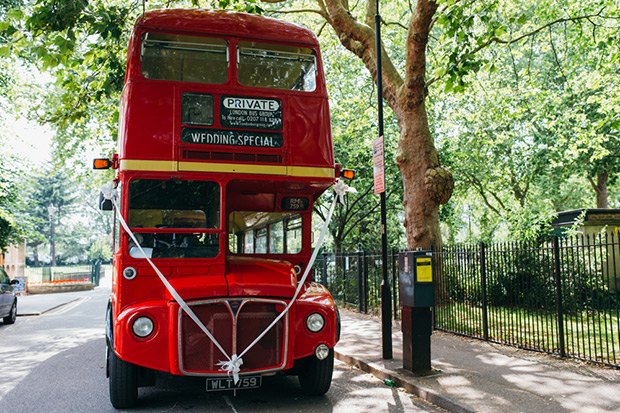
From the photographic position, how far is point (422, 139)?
11.6 m

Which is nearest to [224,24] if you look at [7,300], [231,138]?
[231,138]

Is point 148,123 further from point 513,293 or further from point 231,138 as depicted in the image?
point 513,293

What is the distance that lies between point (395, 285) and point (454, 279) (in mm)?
2245

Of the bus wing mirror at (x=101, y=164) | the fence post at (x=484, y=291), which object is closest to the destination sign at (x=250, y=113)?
the bus wing mirror at (x=101, y=164)

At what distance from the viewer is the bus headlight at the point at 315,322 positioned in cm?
568

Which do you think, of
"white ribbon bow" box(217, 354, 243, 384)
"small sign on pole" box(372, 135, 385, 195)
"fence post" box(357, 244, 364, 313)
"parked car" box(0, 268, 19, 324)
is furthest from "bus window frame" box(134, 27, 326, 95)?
"parked car" box(0, 268, 19, 324)

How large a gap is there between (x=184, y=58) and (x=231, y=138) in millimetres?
1161

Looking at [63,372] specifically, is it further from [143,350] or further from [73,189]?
[73,189]

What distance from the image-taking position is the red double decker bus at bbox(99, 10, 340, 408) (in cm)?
531

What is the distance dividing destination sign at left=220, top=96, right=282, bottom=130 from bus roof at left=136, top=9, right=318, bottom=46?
Answer: 3.05 feet

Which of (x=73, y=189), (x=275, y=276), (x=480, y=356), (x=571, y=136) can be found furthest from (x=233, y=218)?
(x=73, y=189)

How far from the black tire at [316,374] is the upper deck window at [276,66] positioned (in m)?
3.28

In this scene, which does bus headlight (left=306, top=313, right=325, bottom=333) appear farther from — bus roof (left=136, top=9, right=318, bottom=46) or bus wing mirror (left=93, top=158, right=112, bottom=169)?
bus roof (left=136, top=9, right=318, bottom=46)

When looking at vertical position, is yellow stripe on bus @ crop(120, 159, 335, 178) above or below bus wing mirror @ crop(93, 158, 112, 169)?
below
